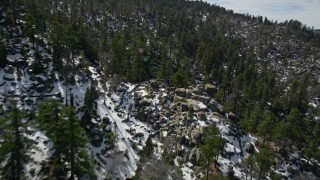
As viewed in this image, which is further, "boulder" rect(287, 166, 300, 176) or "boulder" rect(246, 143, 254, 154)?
"boulder" rect(246, 143, 254, 154)

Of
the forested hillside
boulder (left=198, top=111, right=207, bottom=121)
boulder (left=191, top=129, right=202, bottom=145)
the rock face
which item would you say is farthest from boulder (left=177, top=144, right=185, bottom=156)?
boulder (left=198, top=111, right=207, bottom=121)

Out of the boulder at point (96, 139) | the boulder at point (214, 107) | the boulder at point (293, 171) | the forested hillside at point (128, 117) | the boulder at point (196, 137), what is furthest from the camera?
the boulder at point (214, 107)

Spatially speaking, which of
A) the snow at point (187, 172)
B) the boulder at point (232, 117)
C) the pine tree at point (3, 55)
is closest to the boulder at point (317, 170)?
the boulder at point (232, 117)

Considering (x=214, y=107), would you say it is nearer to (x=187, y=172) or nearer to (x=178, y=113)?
(x=178, y=113)

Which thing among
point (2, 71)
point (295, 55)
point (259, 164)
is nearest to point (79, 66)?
point (2, 71)

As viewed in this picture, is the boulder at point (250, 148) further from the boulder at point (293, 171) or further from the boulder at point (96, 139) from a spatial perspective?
the boulder at point (96, 139)

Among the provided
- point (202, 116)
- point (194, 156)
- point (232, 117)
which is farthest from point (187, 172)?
point (232, 117)

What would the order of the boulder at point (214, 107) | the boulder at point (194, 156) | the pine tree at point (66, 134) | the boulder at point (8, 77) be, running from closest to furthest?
the pine tree at point (66, 134), the boulder at point (194, 156), the boulder at point (8, 77), the boulder at point (214, 107)

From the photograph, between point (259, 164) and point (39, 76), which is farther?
point (39, 76)

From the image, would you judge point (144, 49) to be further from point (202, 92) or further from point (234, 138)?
point (234, 138)

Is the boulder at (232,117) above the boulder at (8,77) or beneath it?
beneath

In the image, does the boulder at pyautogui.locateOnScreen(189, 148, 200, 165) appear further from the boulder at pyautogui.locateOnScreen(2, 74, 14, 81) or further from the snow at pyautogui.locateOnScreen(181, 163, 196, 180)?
the boulder at pyautogui.locateOnScreen(2, 74, 14, 81)
